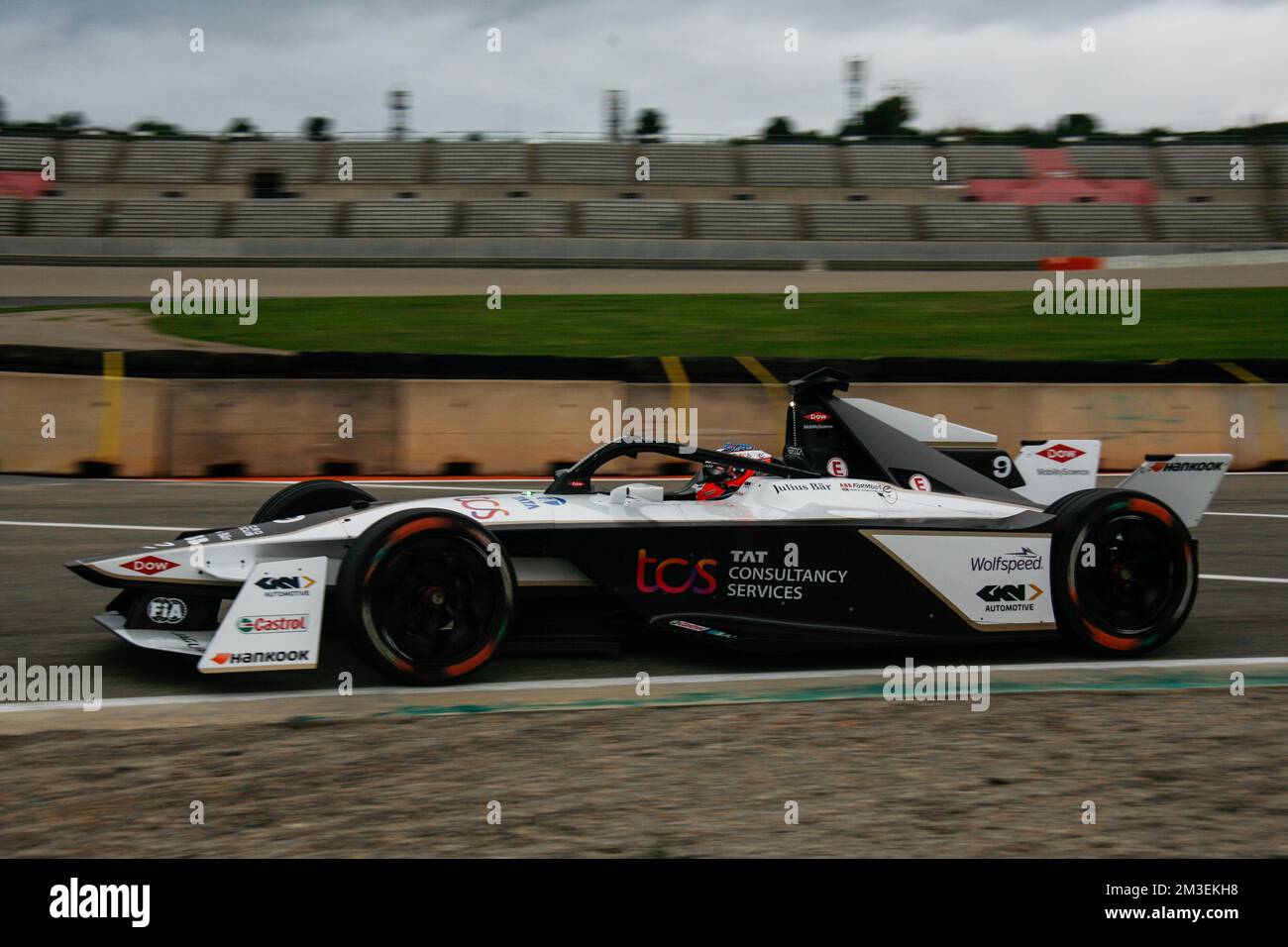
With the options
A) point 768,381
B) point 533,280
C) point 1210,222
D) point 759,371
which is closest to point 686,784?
point 768,381

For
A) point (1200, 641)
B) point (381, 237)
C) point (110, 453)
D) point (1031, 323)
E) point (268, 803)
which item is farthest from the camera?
point (381, 237)

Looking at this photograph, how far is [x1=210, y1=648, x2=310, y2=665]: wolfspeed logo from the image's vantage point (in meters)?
5.15

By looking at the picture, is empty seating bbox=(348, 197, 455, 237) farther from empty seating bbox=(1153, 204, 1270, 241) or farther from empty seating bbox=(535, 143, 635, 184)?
empty seating bbox=(1153, 204, 1270, 241)

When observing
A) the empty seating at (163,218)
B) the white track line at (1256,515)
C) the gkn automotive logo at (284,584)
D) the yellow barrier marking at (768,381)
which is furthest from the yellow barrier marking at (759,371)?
the empty seating at (163,218)

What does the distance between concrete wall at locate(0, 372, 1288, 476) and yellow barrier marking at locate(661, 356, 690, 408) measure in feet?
0.07

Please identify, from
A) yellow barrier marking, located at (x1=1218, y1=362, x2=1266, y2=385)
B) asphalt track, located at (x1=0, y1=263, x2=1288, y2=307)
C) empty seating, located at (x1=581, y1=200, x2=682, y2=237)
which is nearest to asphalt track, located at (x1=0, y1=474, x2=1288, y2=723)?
yellow barrier marking, located at (x1=1218, y1=362, x2=1266, y2=385)

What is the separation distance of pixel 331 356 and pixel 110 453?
224 cm

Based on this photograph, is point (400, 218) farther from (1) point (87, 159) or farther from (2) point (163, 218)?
(1) point (87, 159)

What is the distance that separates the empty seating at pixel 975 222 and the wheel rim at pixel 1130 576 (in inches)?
1407

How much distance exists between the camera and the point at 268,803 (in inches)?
162

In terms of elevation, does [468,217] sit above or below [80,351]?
above

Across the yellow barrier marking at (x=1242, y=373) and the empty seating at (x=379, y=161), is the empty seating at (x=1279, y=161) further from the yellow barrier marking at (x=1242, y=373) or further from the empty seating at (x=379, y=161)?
the yellow barrier marking at (x=1242, y=373)

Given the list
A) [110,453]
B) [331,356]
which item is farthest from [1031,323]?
[110,453]
